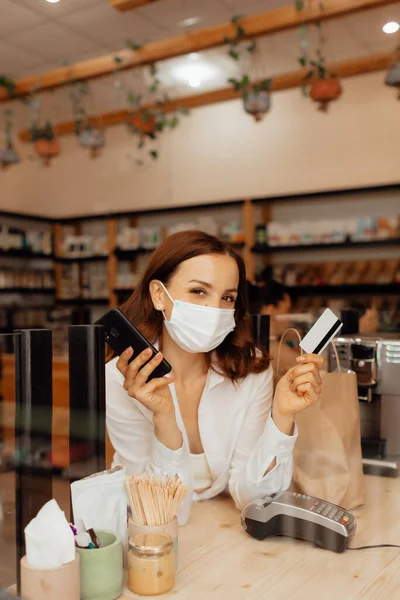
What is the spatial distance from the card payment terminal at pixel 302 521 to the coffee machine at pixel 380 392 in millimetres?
472

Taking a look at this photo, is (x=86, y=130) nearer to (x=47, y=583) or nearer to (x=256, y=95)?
(x=256, y=95)

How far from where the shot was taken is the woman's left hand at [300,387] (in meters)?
1.21

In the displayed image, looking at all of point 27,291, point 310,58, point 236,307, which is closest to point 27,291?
point 27,291

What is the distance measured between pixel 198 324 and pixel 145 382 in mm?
267

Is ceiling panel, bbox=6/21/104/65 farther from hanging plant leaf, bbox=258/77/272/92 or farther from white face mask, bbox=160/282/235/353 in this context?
white face mask, bbox=160/282/235/353

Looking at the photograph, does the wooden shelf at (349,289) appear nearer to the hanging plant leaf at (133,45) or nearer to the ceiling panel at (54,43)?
the hanging plant leaf at (133,45)

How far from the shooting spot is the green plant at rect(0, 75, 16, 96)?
4590 millimetres

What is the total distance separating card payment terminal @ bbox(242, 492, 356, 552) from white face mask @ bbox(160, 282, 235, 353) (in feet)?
1.33

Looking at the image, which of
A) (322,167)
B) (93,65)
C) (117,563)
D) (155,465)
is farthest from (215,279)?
(322,167)

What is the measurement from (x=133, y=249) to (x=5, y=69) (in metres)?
2.23

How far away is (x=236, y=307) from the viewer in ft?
5.24

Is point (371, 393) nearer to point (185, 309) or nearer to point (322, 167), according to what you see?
point (185, 309)

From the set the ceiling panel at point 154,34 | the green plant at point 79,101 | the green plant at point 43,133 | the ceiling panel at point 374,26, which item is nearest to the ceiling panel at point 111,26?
the ceiling panel at point 154,34

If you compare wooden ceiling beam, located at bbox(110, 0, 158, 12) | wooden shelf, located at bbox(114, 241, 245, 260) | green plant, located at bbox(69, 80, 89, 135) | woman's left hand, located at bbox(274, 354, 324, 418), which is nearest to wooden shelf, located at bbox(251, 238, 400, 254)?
wooden shelf, located at bbox(114, 241, 245, 260)
